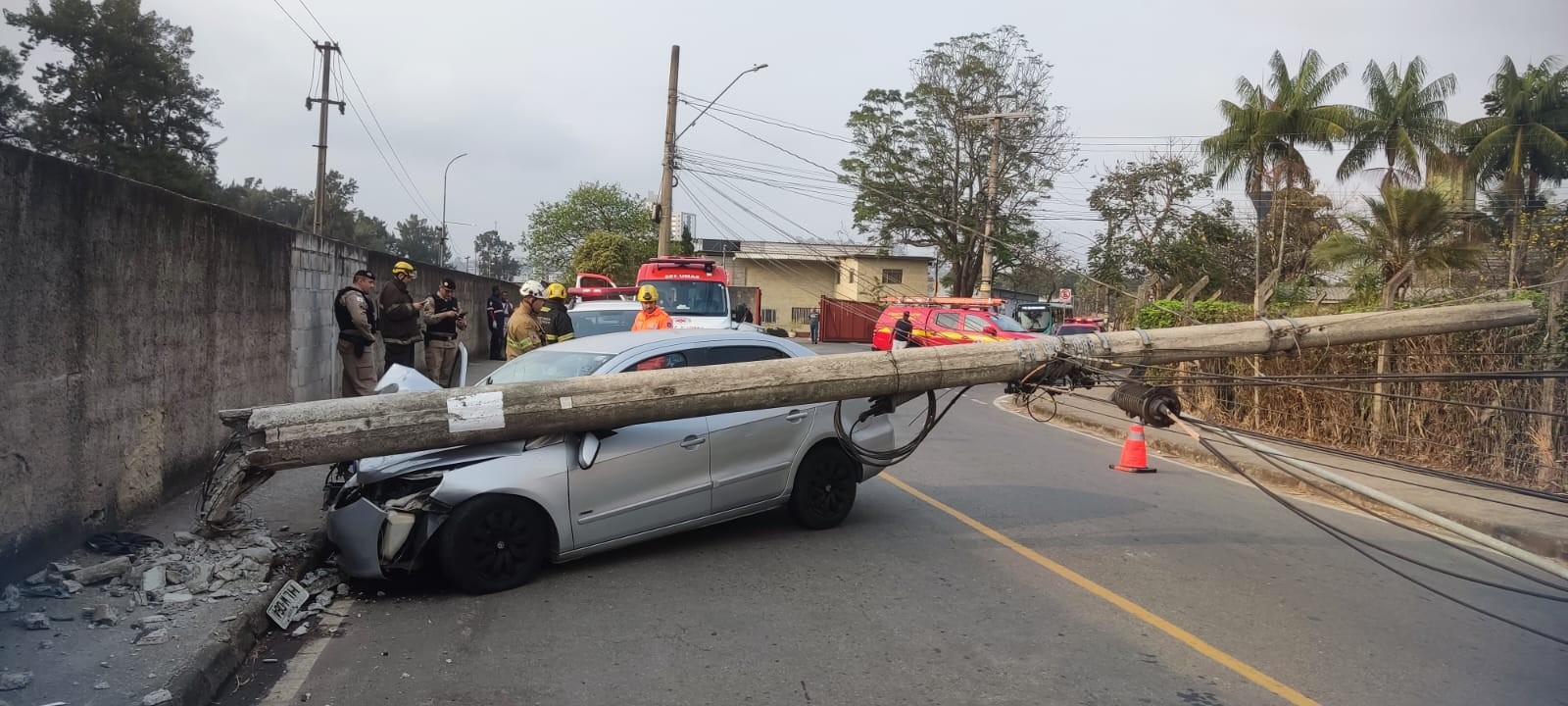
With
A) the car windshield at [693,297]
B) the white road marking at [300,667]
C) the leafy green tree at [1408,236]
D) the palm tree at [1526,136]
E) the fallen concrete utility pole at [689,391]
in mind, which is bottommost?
the white road marking at [300,667]

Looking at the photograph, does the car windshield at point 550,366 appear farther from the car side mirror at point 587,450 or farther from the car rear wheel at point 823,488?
the car rear wheel at point 823,488

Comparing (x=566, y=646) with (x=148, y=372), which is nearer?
(x=566, y=646)

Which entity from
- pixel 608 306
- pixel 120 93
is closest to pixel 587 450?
pixel 608 306

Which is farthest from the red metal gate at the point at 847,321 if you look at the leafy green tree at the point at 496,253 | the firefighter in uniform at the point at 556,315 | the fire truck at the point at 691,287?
the leafy green tree at the point at 496,253

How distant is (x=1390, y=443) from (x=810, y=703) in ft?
34.6

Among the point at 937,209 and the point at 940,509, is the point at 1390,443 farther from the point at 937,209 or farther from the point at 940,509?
the point at 937,209

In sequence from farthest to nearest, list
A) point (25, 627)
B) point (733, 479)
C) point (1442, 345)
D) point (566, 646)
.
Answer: point (1442, 345) → point (733, 479) → point (566, 646) → point (25, 627)

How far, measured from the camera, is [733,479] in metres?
6.89

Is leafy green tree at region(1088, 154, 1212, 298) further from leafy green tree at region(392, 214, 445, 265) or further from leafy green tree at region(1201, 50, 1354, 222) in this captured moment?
leafy green tree at region(392, 214, 445, 265)

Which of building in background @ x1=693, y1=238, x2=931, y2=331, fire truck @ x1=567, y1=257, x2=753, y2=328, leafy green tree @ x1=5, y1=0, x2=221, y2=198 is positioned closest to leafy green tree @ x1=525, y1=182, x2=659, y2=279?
building in background @ x1=693, y1=238, x2=931, y2=331

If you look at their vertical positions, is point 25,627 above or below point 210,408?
below

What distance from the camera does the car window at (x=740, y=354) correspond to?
7102mm

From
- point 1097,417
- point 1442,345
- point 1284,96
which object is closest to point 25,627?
point 1442,345

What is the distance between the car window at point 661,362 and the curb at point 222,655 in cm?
245
